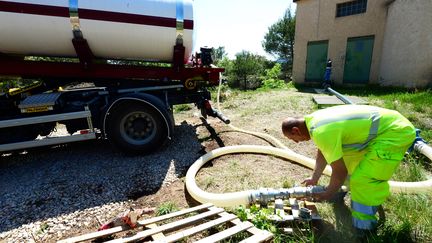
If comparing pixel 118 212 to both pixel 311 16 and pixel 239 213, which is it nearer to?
pixel 239 213

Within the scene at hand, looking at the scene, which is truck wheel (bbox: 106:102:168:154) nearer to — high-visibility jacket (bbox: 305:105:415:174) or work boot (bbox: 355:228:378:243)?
high-visibility jacket (bbox: 305:105:415:174)

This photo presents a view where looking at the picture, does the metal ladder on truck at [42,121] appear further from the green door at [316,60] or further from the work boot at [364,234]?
the green door at [316,60]

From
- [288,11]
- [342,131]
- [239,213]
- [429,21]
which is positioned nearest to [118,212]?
[239,213]

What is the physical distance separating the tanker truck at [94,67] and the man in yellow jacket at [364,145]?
2.90m

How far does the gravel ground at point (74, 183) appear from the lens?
9.66 ft

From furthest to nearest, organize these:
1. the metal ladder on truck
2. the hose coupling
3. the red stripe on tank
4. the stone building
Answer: the stone building, the metal ladder on truck, the red stripe on tank, the hose coupling

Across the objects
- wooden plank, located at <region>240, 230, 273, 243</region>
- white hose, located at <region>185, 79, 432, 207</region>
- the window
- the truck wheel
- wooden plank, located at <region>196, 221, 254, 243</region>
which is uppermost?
the window

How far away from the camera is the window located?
12.6 m

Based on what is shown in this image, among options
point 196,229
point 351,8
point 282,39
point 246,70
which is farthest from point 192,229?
point 282,39

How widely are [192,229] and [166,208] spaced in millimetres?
673

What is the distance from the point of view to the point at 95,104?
456 cm

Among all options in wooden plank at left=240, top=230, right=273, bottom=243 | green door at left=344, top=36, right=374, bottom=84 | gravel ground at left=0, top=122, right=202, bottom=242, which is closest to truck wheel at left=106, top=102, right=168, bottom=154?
gravel ground at left=0, top=122, right=202, bottom=242

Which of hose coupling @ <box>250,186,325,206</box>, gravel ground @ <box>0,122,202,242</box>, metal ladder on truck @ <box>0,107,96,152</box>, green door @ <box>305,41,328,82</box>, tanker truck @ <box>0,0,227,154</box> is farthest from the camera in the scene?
green door @ <box>305,41,328,82</box>

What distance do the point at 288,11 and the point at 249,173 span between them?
30.1 m
